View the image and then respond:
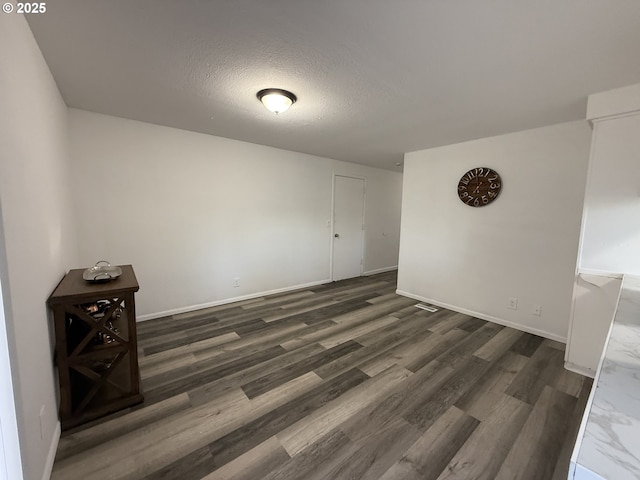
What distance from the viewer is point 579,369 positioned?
2.25m

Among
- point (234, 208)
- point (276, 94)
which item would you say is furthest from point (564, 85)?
point (234, 208)

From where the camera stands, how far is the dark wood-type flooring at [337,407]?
4.55 feet

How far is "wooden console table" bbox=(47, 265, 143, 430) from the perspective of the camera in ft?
5.11

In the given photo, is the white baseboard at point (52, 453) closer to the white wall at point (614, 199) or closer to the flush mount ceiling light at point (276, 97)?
the flush mount ceiling light at point (276, 97)

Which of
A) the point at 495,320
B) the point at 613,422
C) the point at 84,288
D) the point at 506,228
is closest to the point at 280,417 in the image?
the point at 84,288

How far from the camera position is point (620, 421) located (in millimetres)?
572

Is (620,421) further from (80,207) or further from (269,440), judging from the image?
(80,207)

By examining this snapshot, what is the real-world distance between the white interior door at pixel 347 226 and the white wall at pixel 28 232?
3819 mm

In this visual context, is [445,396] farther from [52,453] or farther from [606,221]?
[52,453]

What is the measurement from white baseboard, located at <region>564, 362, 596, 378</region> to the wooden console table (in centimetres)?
347

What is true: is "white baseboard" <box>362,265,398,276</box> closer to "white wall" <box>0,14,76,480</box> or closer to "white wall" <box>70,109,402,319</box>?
"white wall" <box>70,109,402,319</box>

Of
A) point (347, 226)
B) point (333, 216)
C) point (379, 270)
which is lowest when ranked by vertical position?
point (379, 270)

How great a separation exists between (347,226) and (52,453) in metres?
4.45

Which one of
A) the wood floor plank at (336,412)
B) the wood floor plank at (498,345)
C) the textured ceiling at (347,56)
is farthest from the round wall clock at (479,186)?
the wood floor plank at (336,412)
